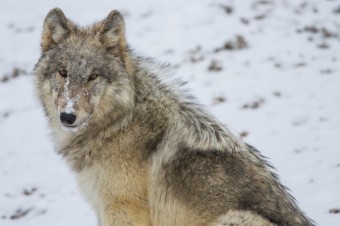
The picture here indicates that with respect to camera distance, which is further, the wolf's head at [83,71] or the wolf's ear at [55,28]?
the wolf's ear at [55,28]

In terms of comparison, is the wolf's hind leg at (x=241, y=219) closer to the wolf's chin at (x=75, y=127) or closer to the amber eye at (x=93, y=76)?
the wolf's chin at (x=75, y=127)

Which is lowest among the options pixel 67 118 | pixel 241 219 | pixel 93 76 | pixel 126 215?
pixel 126 215

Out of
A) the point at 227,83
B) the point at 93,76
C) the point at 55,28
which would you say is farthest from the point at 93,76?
the point at 227,83

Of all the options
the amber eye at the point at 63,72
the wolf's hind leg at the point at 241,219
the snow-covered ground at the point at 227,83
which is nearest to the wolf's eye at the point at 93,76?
the amber eye at the point at 63,72

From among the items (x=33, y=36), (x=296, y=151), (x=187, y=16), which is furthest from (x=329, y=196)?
(x=33, y=36)

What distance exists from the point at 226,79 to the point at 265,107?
118 centimetres

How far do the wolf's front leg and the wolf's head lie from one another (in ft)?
2.70

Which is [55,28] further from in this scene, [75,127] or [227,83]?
[227,83]

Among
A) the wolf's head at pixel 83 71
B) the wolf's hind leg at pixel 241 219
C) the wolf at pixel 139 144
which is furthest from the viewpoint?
the wolf's head at pixel 83 71

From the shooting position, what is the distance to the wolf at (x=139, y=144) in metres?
5.05

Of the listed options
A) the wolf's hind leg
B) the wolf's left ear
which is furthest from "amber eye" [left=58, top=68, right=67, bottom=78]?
the wolf's hind leg

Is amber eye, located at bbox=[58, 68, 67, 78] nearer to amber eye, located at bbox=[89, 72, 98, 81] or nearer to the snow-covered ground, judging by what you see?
amber eye, located at bbox=[89, 72, 98, 81]

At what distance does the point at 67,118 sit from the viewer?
17.3 feet

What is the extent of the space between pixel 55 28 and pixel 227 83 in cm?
527
